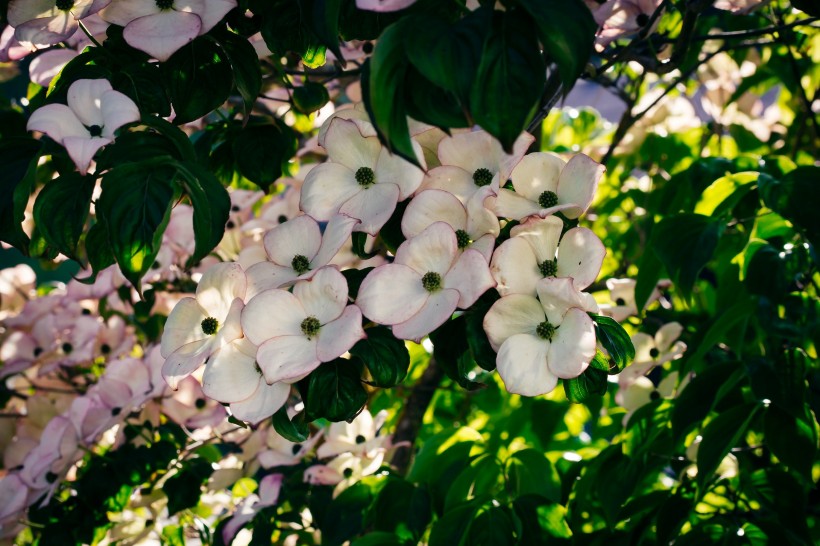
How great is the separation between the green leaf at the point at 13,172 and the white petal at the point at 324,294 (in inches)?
7.6

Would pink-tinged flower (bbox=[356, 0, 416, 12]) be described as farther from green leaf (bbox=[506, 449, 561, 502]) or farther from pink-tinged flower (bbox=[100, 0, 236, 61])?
green leaf (bbox=[506, 449, 561, 502])

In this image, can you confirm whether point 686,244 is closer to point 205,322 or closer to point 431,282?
point 431,282

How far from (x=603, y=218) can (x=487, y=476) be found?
0.70 meters

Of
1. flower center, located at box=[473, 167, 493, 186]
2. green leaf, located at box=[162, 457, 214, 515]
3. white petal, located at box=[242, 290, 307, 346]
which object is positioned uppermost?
flower center, located at box=[473, 167, 493, 186]

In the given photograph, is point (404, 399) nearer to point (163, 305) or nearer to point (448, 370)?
point (163, 305)

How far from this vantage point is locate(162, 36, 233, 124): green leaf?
0.62 meters

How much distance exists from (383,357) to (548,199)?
0.52 feet

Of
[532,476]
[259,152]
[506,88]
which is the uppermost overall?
[506,88]

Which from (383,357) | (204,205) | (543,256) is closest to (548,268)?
(543,256)

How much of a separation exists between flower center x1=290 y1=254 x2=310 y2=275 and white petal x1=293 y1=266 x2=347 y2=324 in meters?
0.05

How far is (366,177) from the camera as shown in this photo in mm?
610

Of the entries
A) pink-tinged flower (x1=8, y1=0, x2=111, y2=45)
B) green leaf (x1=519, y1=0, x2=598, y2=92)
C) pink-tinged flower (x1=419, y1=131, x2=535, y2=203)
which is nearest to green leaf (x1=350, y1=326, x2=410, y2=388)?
pink-tinged flower (x1=419, y1=131, x2=535, y2=203)

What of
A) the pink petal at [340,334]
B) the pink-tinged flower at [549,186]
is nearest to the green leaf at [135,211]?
the pink petal at [340,334]

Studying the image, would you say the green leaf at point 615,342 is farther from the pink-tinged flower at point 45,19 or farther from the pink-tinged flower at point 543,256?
the pink-tinged flower at point 45,19
